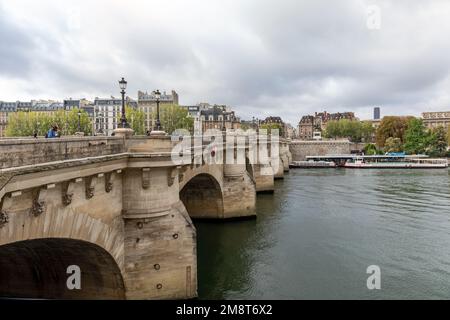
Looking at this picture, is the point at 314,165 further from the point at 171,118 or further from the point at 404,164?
the point at 171,118

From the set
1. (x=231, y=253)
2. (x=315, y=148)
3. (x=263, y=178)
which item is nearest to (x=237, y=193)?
(x=231, y=253)

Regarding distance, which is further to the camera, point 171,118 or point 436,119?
point 436,119

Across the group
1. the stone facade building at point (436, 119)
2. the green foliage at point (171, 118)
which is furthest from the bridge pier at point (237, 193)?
the stone facade building at point (436, 119)

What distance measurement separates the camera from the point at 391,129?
124 meters

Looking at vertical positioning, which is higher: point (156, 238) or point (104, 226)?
point (104, 226)

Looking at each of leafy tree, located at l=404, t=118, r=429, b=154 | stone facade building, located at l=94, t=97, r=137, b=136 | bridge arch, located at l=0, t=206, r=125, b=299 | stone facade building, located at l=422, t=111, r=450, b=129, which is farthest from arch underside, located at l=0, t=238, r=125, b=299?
stone facade building, located at l=422, t=111, r=450, b=129

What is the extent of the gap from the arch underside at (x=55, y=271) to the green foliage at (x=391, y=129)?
123 meters

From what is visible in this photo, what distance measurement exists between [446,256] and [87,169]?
2158 centimetres

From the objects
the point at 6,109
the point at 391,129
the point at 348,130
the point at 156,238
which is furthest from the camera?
the point at 348,130

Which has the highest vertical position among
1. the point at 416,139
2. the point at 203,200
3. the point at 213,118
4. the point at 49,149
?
the point at 213,118

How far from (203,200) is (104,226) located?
19726mm

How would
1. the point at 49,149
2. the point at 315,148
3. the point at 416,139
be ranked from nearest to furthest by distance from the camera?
1. the point at 49,149
2. the point at 416,139
3. the point at 315,148
